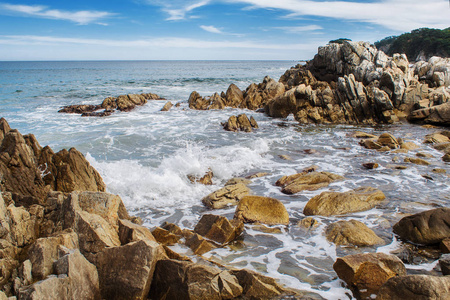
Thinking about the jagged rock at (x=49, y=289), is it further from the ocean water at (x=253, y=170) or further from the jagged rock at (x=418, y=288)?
the jagged rock at (x=418, y=288)

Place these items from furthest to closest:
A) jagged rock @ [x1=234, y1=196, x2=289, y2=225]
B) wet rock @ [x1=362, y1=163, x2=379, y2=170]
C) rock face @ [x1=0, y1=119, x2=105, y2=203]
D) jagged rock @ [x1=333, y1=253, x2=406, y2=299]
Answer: wet rock @ [x1=362, y1=163, x2=379, y2=170] → jagged rock @ [x1=234, y1=196, x2=289, y2=225] → rock face @ [x1=0, y1=119, x2=105, y2=203] → jagged rock @ [x1=333, y1=253, x2=406, y2=299]

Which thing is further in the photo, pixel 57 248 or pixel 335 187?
pixel 335 187

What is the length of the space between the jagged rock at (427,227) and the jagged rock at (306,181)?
11.0ft

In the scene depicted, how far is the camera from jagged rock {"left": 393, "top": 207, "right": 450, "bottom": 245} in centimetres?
553

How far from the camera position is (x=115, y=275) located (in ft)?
12.8

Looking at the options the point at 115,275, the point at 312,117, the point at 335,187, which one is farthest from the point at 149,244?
the point at 312,117

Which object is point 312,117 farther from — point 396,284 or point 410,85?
point 396,284

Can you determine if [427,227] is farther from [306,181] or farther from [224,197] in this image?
[224,197]

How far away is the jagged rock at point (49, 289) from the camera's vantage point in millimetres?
3191

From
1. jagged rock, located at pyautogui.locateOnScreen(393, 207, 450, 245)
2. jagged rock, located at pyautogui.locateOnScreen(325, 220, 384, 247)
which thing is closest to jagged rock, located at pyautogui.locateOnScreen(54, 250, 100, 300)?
jagged rock, located at pyautogui.locateOnScreen(325, 220, 384, 247)

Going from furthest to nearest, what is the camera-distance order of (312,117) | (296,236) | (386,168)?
(312,117) < (386,168) < (296,236)

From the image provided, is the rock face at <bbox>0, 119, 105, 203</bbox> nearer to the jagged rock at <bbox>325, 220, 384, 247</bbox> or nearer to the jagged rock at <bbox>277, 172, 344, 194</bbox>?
the jagged rock at <bbox>277, 172, 344, 194</bbox>

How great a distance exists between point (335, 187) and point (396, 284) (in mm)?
5740

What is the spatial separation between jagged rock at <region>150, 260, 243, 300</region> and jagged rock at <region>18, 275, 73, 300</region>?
1055 millimetres
